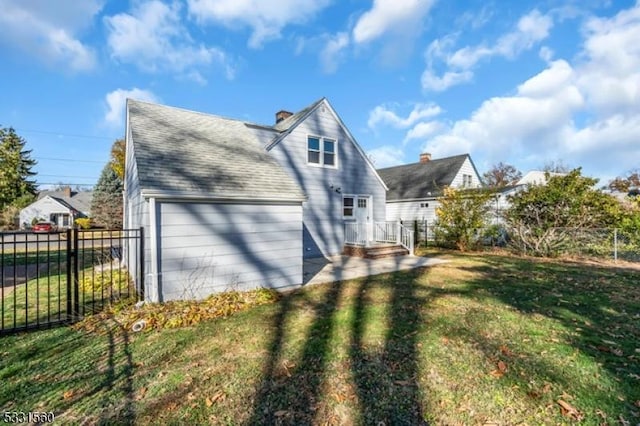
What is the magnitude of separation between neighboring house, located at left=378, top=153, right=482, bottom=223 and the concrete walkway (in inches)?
407

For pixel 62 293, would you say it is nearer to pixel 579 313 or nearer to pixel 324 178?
pixel 324 178

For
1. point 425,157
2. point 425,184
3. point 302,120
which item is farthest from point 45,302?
point 425,157

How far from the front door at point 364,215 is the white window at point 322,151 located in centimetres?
216

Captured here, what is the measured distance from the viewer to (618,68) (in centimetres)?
1559

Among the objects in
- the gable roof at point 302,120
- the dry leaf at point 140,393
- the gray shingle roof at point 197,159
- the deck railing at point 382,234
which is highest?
the gable roof at point 302,120

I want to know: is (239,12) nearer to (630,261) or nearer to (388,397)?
(388,397)

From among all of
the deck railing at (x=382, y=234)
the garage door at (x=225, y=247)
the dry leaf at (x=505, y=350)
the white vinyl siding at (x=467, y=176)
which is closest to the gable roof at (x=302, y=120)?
the deck railing at (x=382, y=234)

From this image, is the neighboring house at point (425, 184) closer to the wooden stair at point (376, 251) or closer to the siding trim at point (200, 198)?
the wooden stair at point (376, 251)

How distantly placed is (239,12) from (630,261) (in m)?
16.5

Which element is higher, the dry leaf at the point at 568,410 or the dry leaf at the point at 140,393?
the dry leaf at the point at 568,410

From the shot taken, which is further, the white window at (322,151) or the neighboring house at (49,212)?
the neighboring house at (49,212)

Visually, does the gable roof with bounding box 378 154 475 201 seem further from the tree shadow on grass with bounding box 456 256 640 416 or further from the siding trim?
the siding trim

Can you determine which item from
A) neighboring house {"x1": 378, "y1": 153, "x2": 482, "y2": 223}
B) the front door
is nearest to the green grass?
the front door

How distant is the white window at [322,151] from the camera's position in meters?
13.0
